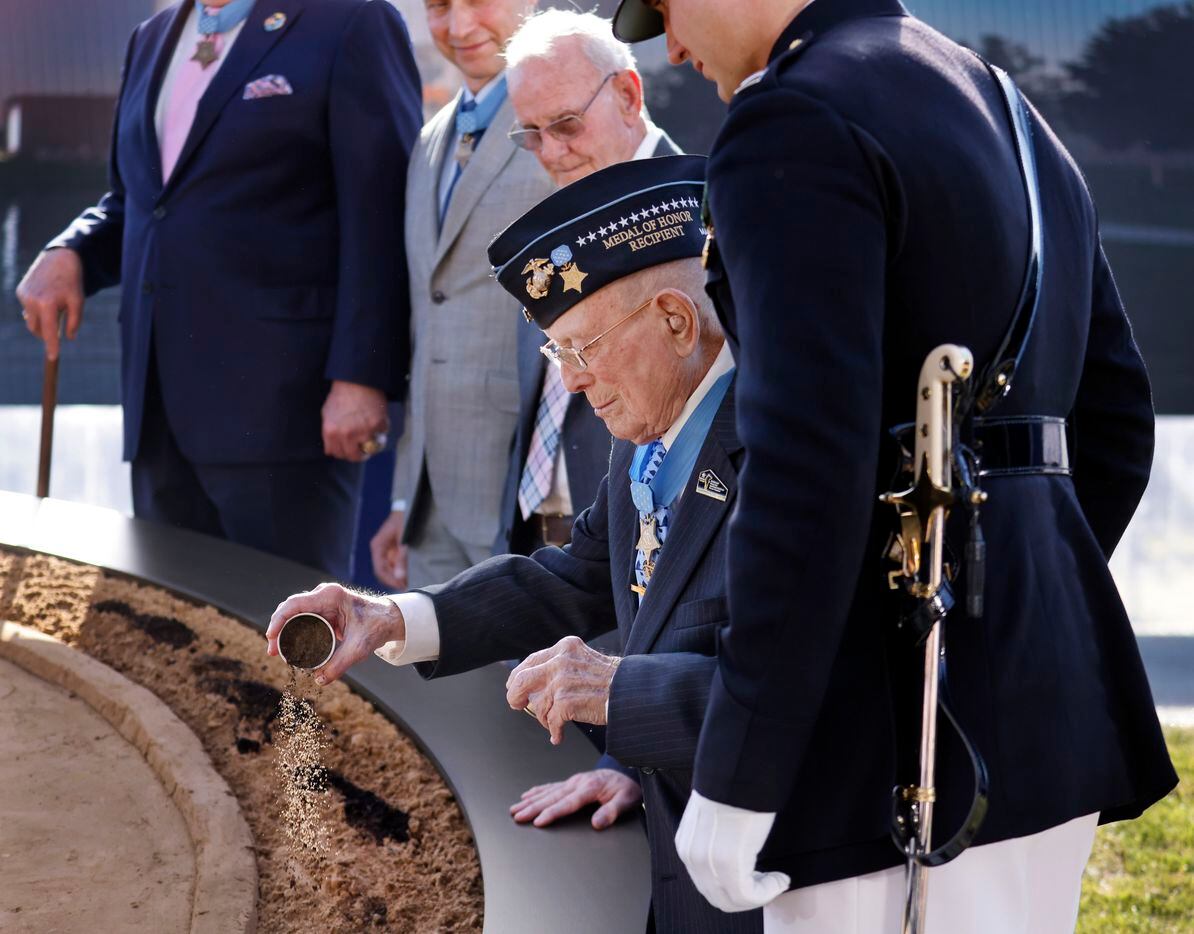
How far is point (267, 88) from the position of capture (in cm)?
343

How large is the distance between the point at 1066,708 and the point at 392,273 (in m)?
2.32

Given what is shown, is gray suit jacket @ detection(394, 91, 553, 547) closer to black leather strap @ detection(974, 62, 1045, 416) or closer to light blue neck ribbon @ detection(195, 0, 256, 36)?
light blue neck ribbon @ detection(195, 0, 256, 36)

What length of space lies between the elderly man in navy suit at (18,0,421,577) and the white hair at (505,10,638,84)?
709 millimetres

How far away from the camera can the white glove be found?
1.29m

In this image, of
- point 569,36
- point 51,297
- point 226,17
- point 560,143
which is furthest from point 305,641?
point 226,17

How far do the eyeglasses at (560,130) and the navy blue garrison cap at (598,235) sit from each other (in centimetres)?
106

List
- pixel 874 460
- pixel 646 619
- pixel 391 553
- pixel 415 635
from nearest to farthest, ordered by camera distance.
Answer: pixel 874 460, pixel 646 619, pixel 415 635, pixel 391 553

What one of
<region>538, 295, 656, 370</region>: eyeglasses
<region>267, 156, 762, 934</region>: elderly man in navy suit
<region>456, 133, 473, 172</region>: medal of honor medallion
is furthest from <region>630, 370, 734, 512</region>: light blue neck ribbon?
<region>456, 133, 473, 172</region>: medal of honor medallion

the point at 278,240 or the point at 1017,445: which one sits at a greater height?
the point at 278,240

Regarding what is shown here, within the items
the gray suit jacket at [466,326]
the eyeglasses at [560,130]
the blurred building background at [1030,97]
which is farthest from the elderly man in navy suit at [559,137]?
the blurred building background at [1030,97]

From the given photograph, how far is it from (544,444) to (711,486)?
3.98 feet

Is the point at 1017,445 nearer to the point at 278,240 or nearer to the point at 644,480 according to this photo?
the point at 644,480

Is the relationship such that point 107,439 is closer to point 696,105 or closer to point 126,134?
point 696,105

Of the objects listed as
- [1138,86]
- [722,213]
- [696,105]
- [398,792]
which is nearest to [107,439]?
[696,105]
